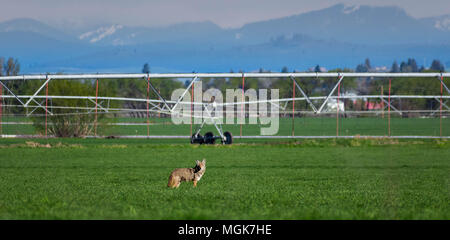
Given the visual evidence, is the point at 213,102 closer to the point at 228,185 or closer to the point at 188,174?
the point at 228,185

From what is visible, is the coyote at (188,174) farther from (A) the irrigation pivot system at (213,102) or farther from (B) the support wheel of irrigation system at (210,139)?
(B) the support wheel of irrigation system at (210,139)

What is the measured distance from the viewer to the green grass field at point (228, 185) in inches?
299

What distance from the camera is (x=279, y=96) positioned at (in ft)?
134

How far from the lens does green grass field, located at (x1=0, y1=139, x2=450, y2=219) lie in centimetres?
760

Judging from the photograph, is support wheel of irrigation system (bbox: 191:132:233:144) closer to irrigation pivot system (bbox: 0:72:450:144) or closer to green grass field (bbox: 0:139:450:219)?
irrigation pivot system (bbox: 0:72:450:144)

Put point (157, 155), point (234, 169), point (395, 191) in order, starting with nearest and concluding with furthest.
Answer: point (395, 191) < point (234, 169) < point (157, 155)

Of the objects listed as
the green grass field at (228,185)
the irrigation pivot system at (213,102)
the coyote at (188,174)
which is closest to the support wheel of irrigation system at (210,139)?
the irrigation pivot system at (213,102)

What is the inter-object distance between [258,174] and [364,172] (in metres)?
2.80

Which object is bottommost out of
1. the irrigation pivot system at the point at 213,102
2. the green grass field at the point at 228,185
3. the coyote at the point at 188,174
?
the green grass field at the point at 228,185

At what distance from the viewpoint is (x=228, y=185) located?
12.2 meters

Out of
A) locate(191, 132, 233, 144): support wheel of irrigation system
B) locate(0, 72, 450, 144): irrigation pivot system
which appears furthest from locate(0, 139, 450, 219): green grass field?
locate(0, 72, 450, 144): irrigation pivot system

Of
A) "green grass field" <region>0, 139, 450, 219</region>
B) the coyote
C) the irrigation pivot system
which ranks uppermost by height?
the irrigation pivot system
